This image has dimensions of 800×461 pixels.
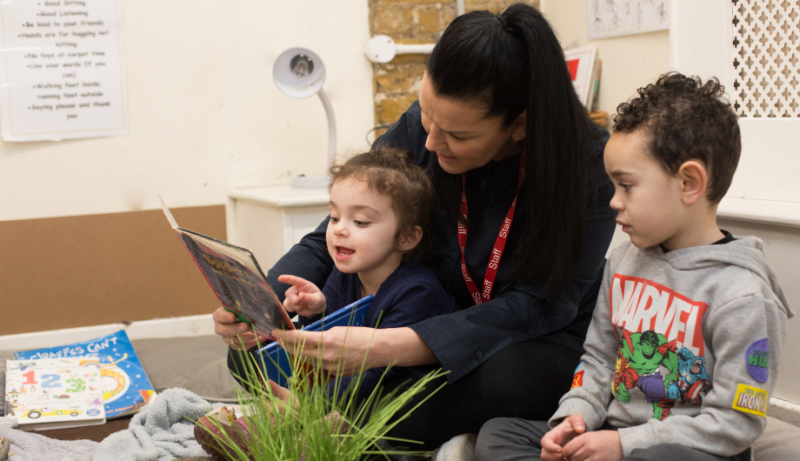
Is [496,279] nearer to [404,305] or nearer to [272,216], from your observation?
[404,305]

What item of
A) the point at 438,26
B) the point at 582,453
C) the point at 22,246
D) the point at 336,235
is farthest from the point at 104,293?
the point at 582,453

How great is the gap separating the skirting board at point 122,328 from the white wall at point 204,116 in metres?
0.44

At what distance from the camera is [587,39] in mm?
2580

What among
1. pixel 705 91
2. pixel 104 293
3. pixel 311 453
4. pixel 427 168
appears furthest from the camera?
pixel 104 293

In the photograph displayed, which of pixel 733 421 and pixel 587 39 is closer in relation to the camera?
pixel 733 421

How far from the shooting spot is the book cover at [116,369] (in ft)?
6.15

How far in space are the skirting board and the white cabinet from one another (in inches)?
14.7

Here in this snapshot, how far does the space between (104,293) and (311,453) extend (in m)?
1.88

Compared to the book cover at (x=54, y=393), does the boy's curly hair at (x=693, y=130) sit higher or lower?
higher

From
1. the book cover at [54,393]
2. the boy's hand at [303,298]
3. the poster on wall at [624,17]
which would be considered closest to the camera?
the boy's hand at [303,298]

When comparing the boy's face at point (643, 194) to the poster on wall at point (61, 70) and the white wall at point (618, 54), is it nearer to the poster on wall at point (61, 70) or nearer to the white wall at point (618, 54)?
the white wall at point (618, 54)

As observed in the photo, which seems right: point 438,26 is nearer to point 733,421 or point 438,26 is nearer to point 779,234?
point 779,234

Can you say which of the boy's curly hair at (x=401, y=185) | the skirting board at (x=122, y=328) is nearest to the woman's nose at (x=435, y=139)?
the boy's curly hair at (x=401, y=185)

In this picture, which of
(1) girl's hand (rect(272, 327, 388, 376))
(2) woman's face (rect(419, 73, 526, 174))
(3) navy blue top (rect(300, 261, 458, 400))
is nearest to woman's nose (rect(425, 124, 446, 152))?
(2) woman's face (rect(419, 73, 526, 174))
